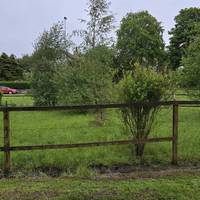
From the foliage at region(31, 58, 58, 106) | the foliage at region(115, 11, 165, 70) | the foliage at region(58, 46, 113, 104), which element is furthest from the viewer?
the foliage at region(115, 11, 165, 70)

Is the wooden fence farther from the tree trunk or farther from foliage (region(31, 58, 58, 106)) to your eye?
foliage (region(31, 58, 58, 106))

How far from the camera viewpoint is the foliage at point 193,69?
17703 mm

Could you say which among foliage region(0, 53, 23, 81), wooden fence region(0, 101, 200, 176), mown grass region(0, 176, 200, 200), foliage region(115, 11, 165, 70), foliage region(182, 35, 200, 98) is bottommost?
mown grass region(0, 176, 200, 200)

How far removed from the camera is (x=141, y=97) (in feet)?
27.2

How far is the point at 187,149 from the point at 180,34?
62668 mm

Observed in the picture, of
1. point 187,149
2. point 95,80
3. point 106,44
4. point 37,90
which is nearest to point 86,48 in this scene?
point 106,44

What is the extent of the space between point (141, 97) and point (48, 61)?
18.8 metres

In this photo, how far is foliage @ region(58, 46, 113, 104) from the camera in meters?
18.7

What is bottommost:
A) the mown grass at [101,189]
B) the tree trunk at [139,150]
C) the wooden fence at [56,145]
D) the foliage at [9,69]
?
the mown grass at [101,189]

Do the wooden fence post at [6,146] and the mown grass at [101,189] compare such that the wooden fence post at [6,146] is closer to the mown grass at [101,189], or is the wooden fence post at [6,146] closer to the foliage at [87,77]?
Answer: the mown grass at [101,189]

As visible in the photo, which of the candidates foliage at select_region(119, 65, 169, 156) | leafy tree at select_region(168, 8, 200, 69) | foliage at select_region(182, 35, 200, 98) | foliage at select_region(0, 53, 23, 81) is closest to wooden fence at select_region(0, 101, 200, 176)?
foliage at select_region(119, 65, 169, 156)

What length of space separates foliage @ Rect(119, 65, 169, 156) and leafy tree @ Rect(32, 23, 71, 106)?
14.5m

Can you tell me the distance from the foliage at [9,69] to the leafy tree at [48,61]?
1817 inches

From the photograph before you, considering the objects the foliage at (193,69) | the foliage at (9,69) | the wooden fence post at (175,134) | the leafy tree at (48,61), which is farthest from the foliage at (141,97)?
the foliage at (9,69)
